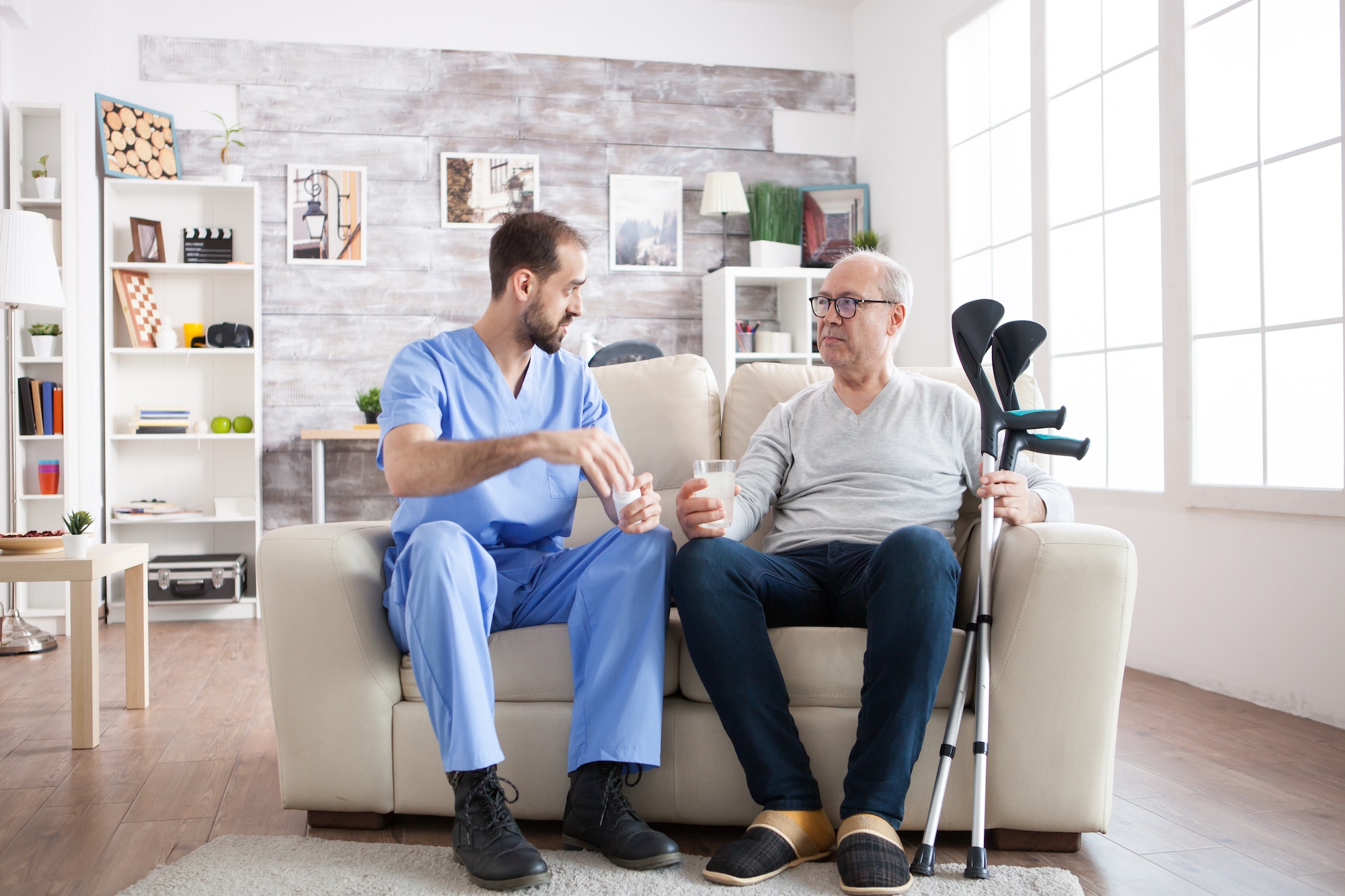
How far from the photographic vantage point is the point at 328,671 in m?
1.83

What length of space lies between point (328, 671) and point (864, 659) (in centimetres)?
92

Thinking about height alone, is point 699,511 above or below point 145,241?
below

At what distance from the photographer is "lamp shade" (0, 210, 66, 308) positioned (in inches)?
140

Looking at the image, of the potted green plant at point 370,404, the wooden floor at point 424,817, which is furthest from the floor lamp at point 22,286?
the potted green plant at point 370,404

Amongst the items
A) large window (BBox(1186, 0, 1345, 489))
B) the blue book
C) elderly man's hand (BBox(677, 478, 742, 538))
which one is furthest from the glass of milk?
the blue book

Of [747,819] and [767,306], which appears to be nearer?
[747,819]

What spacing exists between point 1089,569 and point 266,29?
4336mm

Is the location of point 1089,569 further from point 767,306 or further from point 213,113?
point 213,113

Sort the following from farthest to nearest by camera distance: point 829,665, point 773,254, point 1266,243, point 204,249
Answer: point 773,254 < point 204,249 < point 1266,243 < point 829,665

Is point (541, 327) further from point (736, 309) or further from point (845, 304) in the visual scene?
point (736, 309)

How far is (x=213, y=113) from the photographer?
4523 mm

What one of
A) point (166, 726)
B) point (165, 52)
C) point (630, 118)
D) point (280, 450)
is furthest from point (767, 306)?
point (166, 726)

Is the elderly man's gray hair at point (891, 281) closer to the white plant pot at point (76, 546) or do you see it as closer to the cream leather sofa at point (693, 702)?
the cream leather sofa at point (693, 702)

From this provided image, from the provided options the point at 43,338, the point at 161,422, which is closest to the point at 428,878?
the point at 161,422
